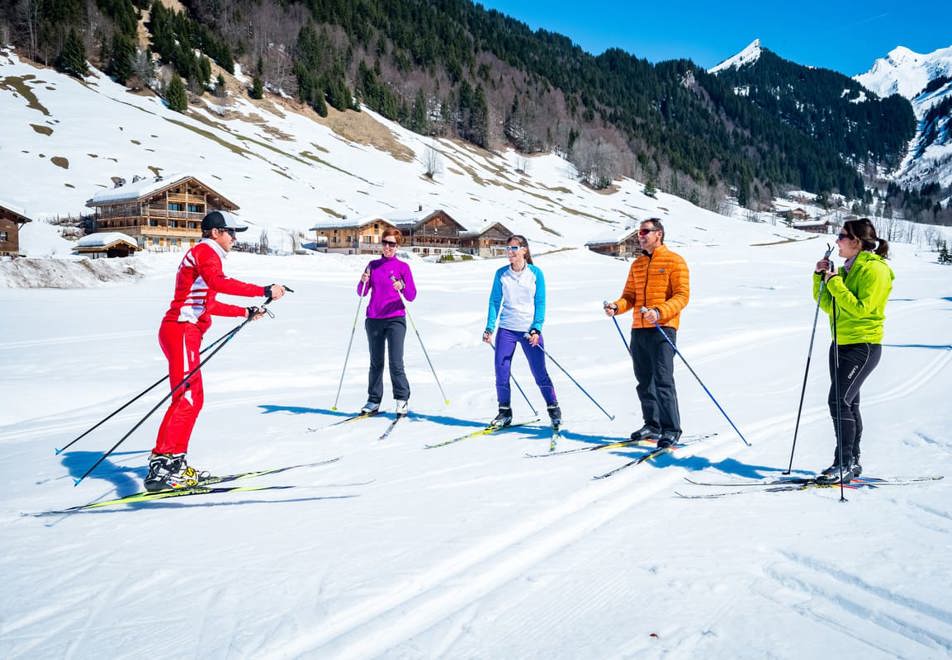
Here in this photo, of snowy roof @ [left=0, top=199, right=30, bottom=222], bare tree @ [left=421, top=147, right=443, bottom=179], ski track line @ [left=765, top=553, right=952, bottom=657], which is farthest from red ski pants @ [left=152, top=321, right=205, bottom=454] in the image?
bare tree @ [left=421, top=147, right=443, bottom=179]

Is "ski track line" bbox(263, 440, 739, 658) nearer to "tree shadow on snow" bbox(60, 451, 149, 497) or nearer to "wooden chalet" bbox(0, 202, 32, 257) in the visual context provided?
"tree shadow on snow" bbox(60, 451, 149, 497)

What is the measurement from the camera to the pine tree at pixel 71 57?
73.9 meters

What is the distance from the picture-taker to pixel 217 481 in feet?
15.4

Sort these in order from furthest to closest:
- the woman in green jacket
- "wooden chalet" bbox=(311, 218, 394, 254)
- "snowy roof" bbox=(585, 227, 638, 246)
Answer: "snowy roof" bbox=(585, 227, 638, 246) → "wooden chalet" bbox=(311, 218, 394, 254) → the woman in green jacket

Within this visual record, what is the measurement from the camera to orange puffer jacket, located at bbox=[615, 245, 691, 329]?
17.5ft

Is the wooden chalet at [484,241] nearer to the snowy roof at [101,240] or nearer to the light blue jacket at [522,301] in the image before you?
the snowy roof at [101,240]

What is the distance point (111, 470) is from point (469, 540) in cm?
363

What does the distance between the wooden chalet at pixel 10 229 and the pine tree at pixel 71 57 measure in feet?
180

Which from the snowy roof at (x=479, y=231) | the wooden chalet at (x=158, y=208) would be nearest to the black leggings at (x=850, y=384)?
the wooden chalet at (x=158, y=208)

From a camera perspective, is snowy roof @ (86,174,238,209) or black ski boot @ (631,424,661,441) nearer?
black ski boot @ (631,424,661,441)

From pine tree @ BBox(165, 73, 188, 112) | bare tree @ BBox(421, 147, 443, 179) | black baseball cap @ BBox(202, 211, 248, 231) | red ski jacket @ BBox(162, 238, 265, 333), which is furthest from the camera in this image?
bare tree @ BBox(421, 147, 443, 179)

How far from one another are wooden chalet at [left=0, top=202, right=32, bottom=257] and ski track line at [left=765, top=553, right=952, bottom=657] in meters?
40.4

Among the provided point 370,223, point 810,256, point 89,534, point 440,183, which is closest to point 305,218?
point 370,223

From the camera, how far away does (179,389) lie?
4.50 metres
